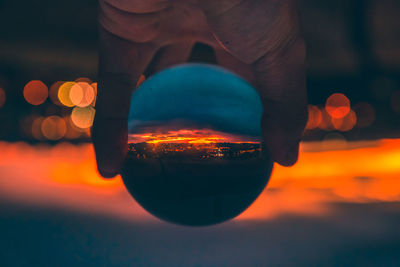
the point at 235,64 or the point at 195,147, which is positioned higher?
the point at 195,147

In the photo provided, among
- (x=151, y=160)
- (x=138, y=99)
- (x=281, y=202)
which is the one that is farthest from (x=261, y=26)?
(x=281, y=202)

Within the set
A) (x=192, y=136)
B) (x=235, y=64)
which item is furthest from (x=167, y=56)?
(x=192, y=136)

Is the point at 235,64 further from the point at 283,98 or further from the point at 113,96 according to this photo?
the point at 113,96

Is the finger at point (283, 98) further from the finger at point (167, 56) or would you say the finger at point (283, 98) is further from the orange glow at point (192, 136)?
the finger at point (167, 56)

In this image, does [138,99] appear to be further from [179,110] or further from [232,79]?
[232,79]

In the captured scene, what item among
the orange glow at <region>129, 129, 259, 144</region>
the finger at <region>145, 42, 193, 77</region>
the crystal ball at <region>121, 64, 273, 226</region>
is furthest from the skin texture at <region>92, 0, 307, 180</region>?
the finger at <region>145, 42, 193, 77</region>

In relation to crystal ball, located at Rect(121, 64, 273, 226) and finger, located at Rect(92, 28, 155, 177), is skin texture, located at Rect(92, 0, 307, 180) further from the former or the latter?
crystal ball, located at Rect(121, 64, 273, 226)
